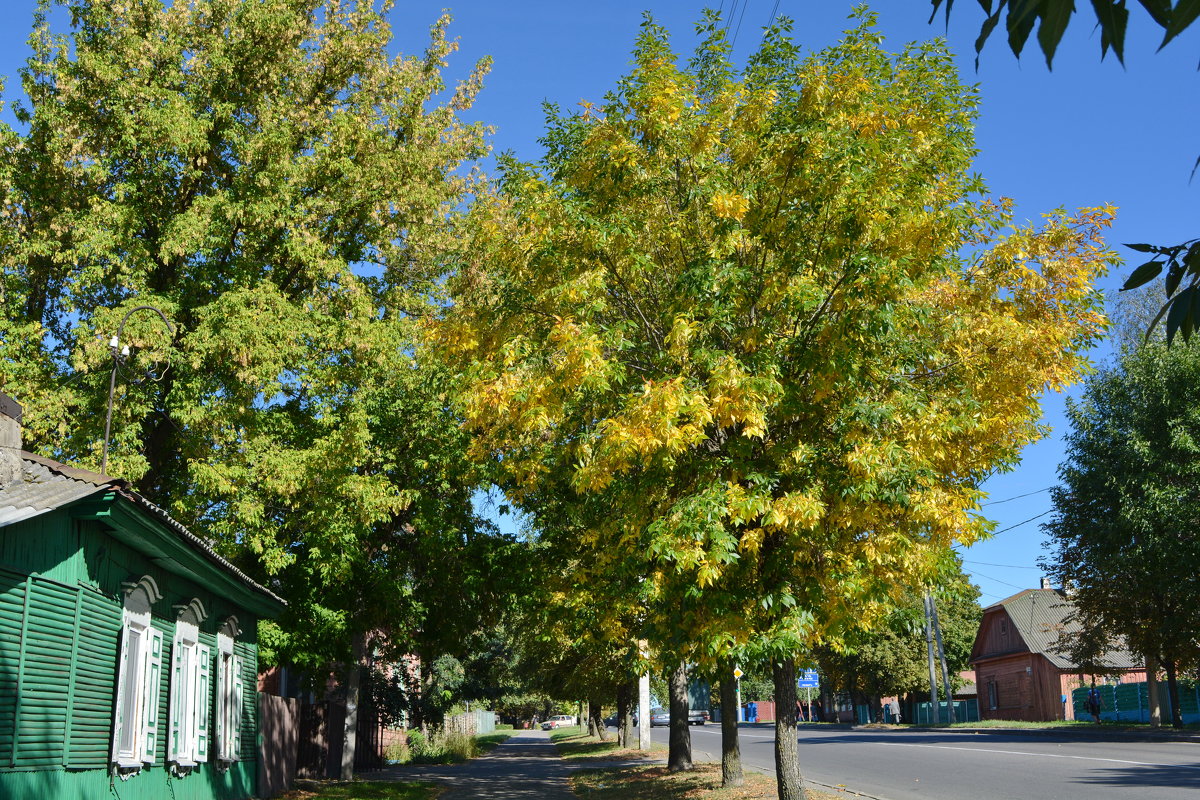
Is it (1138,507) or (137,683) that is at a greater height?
(1138,507)

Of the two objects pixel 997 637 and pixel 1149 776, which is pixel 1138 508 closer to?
pixel 1149 776

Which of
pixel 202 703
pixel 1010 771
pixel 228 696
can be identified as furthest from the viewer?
pixel 1010 771

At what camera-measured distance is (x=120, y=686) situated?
35.1 ft

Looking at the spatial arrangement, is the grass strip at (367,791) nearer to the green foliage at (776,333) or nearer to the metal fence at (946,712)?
the green foliage at (776,333)

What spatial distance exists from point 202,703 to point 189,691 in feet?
2.30

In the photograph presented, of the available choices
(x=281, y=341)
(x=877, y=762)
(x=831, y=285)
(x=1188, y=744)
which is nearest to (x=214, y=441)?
(x=281, y=341)

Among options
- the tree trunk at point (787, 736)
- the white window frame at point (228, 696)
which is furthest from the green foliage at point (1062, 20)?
the white window frame at point (228, 696)

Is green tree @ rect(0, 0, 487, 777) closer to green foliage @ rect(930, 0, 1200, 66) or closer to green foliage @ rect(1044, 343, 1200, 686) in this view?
green foliage @ rect(930, 0, 1200, 66)

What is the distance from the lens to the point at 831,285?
11359 millimetres

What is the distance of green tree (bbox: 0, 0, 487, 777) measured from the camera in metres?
17.6

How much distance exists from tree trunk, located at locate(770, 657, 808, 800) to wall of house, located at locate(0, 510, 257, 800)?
7.31 metres

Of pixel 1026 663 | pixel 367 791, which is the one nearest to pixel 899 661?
pixel 1026 663

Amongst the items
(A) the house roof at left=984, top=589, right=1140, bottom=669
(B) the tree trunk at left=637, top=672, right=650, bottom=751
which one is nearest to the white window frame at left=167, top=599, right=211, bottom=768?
(B) the tree trunk at left=637, top=672, right=650, bottom=751

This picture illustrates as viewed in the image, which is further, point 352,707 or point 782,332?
point 352,707
